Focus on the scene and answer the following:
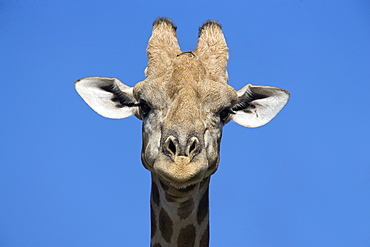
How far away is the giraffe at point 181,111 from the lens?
5.27 meters

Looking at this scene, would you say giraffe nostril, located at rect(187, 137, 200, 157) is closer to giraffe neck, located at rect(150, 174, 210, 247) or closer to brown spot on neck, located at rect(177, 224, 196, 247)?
giraffe neck, located at rect(150, 174, 210, 247)

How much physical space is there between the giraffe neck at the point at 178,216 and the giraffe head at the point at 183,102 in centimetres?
45

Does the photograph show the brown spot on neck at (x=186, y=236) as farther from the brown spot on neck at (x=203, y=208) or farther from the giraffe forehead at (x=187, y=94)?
the giraffe forehead at (x=187, y=94)

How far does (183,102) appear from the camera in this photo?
18.6 feet

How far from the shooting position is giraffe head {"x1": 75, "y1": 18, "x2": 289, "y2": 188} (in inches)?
206

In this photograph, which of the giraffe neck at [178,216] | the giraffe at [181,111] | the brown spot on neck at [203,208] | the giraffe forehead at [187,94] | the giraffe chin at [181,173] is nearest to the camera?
the giraffe chin at [181,173]

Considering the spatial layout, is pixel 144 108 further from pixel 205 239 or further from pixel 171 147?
pixel 205 239

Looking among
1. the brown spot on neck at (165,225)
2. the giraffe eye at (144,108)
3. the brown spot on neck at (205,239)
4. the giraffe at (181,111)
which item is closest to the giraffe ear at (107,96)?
the giraffe at (181,111)

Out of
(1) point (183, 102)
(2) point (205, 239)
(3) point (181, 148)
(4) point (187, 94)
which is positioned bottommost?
(2) point (205, 239)

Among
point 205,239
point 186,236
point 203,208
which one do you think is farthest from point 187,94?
point 205,239

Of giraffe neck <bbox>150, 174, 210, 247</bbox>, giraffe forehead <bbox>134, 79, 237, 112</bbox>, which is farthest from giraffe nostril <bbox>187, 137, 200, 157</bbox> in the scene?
giraffe neck <bbox>150, 174, 210, 247</bbox>

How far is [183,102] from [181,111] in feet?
0.53

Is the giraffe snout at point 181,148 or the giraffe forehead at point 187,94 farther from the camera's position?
the giraffe forehead at point 187,94

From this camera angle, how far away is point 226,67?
717 cm
